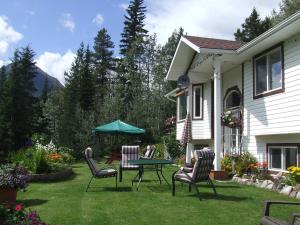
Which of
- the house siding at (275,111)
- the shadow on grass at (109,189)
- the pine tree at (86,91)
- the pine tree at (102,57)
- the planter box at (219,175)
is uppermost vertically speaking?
the pine tree at (102,57)

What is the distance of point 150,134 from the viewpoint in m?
32.0

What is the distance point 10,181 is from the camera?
7527 mm

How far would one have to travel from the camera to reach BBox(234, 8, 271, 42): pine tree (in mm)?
40000

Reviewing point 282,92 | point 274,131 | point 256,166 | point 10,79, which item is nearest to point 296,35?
point 282,92

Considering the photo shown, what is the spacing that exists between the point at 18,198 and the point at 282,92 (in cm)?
752

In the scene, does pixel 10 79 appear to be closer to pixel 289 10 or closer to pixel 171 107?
pixel 171 107

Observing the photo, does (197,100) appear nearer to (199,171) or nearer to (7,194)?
(199,171)

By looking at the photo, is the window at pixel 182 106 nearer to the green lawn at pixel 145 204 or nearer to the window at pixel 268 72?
the window at pixel 268 72

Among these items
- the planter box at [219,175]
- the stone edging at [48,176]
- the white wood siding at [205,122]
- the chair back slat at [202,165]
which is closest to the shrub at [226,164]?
the planter box at [219,175]

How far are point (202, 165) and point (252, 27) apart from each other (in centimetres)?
3499

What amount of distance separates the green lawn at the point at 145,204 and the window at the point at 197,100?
23.6 ft

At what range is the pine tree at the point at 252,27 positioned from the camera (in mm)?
40000

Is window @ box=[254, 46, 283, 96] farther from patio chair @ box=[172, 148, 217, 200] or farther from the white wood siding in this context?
the white wood siding

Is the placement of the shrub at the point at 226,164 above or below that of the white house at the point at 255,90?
below
